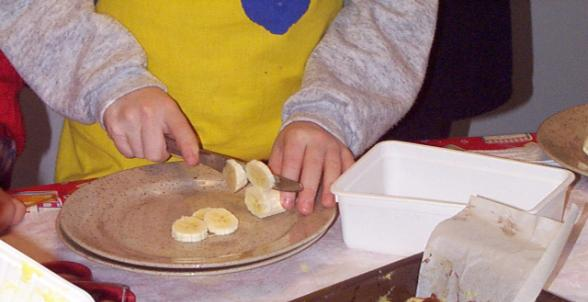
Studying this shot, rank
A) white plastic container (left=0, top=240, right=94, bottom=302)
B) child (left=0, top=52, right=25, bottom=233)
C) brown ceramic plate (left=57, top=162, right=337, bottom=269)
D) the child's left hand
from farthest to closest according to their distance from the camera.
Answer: child (left=0, top=52, right=25, bottom=233) < the child's left hand < brown ceramic plate (left=57, top=162, right=337, bottom=269) < white plastic container (left=0, top=240, right=94, bottom=302)

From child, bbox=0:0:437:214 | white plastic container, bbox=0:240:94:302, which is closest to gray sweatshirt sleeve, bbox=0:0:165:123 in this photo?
child, bbox=0:0:437:214

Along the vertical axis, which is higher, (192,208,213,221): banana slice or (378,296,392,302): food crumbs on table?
(378,296,392,302): food crumbs on table

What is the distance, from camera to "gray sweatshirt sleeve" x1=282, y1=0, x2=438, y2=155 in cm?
112

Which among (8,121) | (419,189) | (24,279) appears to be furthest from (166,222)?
(24,279)

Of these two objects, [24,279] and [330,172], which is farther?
[330,172]

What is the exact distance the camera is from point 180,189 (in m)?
1.06

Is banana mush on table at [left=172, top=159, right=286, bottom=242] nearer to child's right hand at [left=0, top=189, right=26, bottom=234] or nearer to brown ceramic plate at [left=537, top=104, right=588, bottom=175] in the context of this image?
child's right hand at [left=0, top=189, right=26, bottom=234]

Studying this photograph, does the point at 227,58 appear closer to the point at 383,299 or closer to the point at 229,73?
the point at 229,73

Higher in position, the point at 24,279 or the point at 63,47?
the point at 24,279

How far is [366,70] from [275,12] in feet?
0.43

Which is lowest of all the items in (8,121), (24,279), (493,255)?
(8,121)

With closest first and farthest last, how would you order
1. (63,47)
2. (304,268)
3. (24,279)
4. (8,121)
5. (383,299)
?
(24,279) < (383,299) < (304,268) < (63,47) < (8,121)

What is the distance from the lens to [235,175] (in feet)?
3.33

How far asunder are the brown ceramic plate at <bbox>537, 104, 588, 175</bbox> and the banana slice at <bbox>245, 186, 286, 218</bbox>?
34cm
